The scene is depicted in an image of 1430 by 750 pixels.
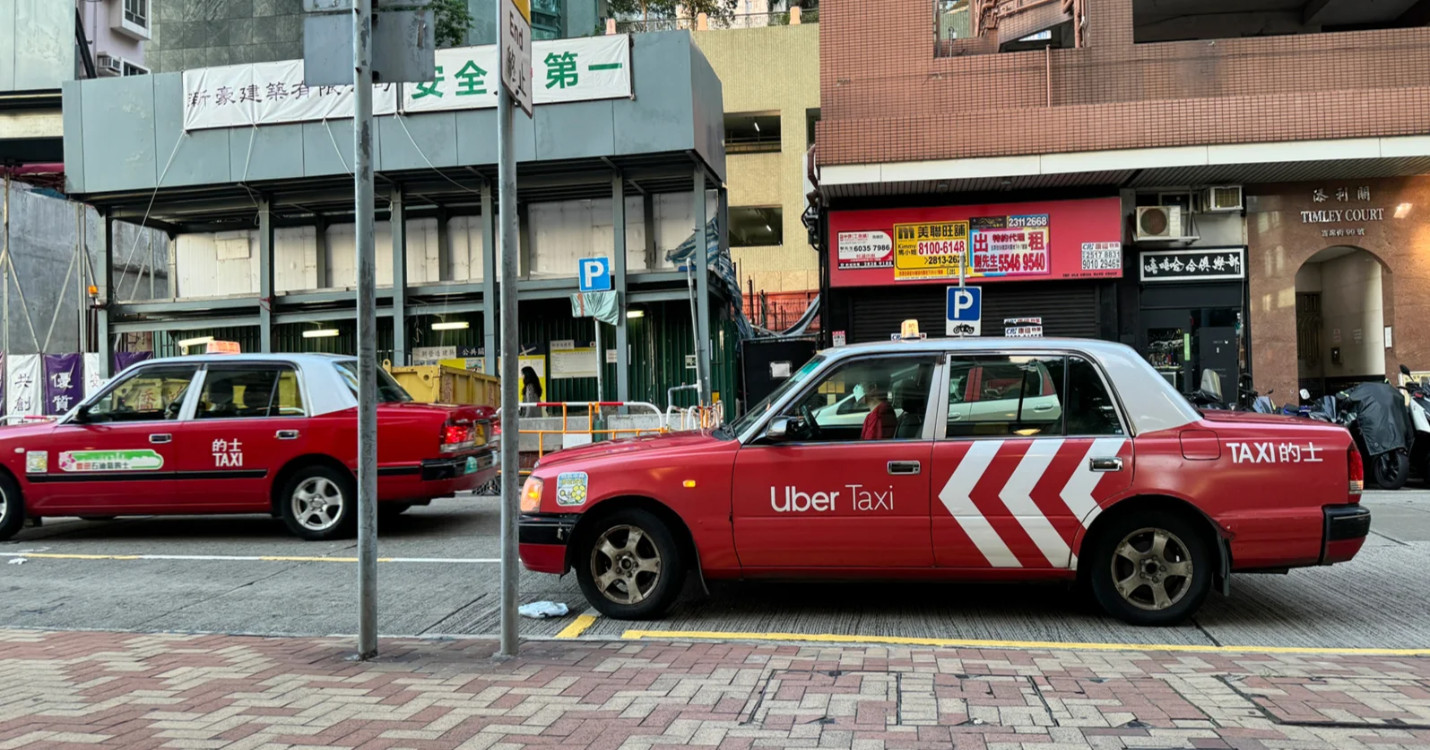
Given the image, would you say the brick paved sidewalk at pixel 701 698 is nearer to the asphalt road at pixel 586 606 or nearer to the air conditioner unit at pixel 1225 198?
the asphalt road at pixel 586 606

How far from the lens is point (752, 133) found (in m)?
31.1

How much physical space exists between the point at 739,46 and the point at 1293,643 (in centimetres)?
2693

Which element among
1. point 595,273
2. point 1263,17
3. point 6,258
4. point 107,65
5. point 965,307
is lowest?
point 965,307

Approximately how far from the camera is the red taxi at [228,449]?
8766mm

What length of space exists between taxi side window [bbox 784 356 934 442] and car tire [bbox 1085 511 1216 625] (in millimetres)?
1247

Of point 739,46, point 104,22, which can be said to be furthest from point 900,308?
point 104,22

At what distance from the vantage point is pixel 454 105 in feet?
55.8

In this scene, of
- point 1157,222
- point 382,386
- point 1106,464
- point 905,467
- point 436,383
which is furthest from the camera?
point 1157,222

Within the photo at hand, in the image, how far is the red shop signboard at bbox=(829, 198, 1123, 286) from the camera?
54.3 feet

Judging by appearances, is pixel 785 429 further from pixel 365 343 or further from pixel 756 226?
pixel 756 226

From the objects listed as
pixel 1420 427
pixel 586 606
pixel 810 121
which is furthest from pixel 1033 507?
pixel 810 121

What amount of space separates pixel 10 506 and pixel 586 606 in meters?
6.52

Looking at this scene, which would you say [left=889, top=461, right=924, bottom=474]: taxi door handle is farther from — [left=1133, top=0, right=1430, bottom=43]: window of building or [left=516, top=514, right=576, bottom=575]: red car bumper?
[left=1133, top=0, right=1430, bottom=43]: window of building

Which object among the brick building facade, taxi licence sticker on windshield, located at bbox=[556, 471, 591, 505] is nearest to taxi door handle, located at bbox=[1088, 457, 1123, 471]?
taxi licence sticker on windshield, located at bbox=[556, 471, 591, 505]
